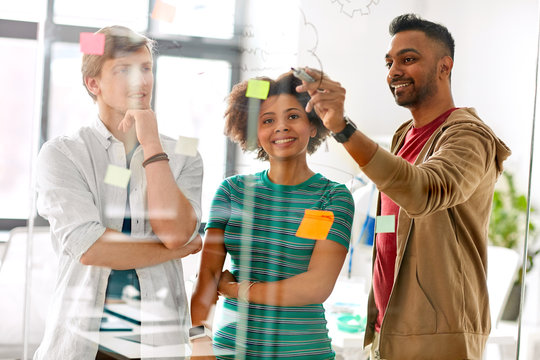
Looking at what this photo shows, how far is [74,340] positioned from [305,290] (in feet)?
2.00

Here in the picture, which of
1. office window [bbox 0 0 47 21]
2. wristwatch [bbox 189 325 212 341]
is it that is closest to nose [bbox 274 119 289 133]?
wristwatch [bbox 189 325 212 341]

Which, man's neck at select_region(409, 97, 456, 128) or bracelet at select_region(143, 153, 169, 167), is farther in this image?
man's neck at select_region(409, 97, 456, 128)

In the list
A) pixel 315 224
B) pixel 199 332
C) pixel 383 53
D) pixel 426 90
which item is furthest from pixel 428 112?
pixel 199 332

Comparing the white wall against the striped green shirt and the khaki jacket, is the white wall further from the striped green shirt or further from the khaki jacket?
the khaki jacket

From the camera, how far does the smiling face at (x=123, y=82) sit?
1.44 m

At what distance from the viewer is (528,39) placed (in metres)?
1.73

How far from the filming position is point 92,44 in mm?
1442

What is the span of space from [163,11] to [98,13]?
16cm

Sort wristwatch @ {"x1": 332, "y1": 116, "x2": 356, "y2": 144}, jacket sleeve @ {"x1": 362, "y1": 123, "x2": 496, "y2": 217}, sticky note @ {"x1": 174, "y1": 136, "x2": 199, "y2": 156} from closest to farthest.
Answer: jacket sleeve @ {"x1": 362, "y1": 123, "x2": 496, "y2": 217} < wristwatch @ {"x1": 332, "y1": 116, "x2": 356, "y2": 144} < sticky note @ {"x1": 174, "y1": 136, "x2": 199, "y2": 156}

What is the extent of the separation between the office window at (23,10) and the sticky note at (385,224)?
104 centimetres

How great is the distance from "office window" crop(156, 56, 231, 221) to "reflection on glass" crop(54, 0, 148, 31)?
5.0 inches

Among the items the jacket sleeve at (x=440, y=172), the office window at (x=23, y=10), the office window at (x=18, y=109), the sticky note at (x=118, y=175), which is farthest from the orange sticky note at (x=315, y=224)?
the office window at (x=23, y=10)

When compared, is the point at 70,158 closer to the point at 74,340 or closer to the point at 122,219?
the point at 122,219

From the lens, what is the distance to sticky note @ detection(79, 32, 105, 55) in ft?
4.73
